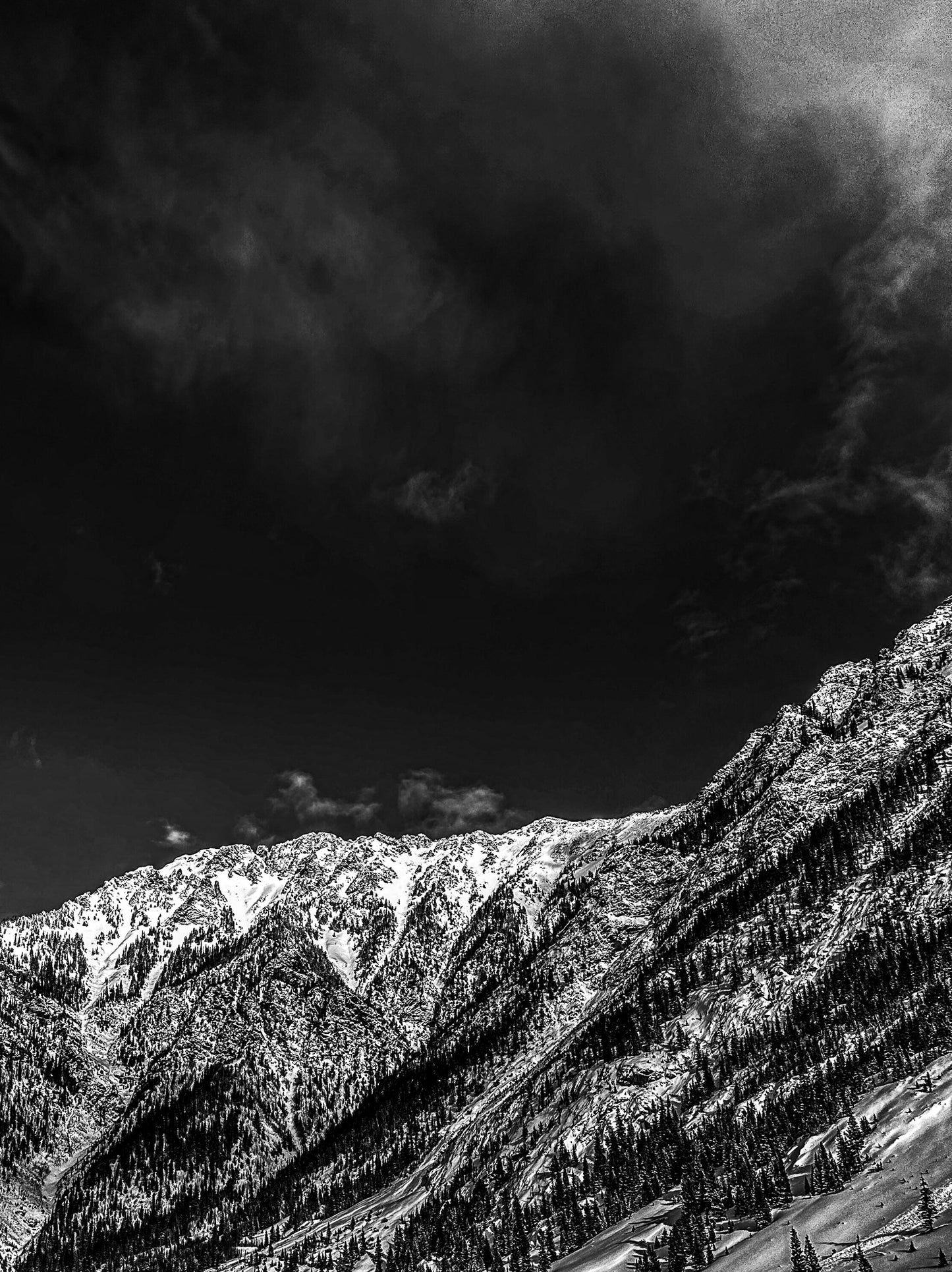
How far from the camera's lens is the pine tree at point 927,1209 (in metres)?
81.4

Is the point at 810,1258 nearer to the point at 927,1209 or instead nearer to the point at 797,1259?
the point at 797,1259

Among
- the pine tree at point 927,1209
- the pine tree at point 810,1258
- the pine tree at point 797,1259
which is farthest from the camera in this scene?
the pine tree at point 797,1259

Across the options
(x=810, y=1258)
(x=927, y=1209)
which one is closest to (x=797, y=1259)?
(x=810, y=1258)

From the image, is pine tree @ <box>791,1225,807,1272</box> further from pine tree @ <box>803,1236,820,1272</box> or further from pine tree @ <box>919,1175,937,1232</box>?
pine tree @ <box>919,1175,937,1232</box>

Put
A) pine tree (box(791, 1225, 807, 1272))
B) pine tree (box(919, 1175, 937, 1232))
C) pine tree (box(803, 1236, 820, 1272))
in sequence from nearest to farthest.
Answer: pine tree (box(803, 1236, 820, 1272)) → pine tree (box(919, 1175, 937, 1232)) → pine tree (box(791, 1225, 807, 1272))

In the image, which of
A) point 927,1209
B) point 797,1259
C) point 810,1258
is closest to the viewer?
point 810,1258

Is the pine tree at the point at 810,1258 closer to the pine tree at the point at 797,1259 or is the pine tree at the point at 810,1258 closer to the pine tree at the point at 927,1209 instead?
the pine tree at the point at 797,1259

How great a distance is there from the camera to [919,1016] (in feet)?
584

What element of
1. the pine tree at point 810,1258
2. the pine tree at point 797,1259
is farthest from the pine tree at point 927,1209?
the pine tree at point 797,1259

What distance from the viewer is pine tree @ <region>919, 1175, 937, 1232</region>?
81.4 metres

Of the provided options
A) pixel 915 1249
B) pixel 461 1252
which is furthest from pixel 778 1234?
pixel 461 1252

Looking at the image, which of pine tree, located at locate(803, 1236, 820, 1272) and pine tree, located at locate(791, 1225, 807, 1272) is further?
pine tree, located at locate(791, 1225, 807, 1272)

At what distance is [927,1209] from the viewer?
84.0m

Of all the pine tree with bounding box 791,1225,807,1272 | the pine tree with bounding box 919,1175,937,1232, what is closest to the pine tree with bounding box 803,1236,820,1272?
the pine tree with bounding box 791,1225,807,1272
